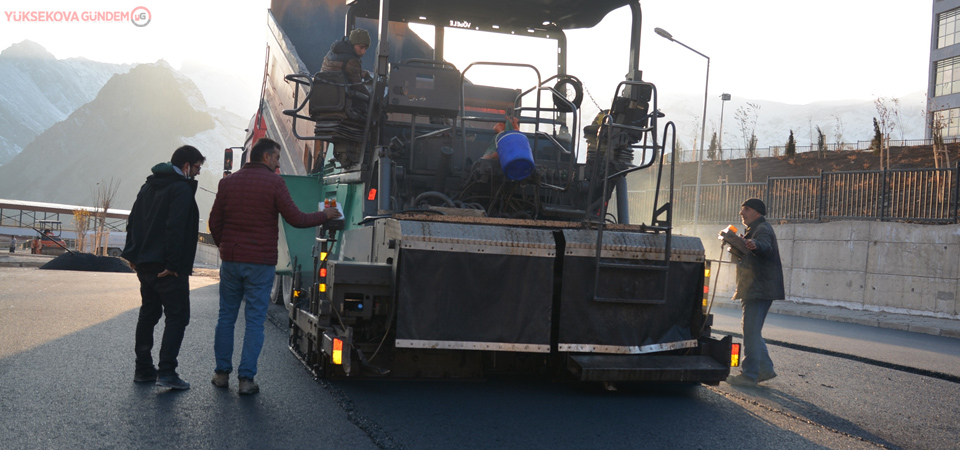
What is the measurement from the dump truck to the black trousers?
908 millimetres

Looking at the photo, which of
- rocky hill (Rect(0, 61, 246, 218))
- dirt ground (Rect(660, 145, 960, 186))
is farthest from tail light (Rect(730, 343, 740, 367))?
rocky hill (Rect(0, 61, 246, 218))

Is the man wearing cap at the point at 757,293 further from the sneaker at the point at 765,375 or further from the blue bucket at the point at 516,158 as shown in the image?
the blue bucket at the point at 516,158

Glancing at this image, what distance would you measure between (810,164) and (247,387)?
32.3 meters

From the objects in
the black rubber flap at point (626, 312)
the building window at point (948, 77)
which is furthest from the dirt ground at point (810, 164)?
the black rubber flap at point (626, 312)

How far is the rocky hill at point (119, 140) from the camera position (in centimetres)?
16162

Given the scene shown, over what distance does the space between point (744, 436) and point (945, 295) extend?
45.9 ft

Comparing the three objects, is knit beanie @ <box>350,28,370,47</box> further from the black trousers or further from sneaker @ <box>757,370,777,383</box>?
sneaker @ <box>757,370,777,383</box>

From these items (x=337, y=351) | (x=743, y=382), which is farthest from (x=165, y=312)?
(x=743, y=382)

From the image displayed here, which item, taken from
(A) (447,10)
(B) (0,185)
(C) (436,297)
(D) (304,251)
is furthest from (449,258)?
(B) (0,185)

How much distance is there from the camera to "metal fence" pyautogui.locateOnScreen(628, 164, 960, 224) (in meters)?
17.9

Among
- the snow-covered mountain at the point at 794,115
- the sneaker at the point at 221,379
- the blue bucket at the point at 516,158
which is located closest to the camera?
the sneaker at the point at 221,379

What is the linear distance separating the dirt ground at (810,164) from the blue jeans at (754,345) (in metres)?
23.0

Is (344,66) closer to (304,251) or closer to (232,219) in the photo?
(232,219)

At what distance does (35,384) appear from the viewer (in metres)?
5.62
